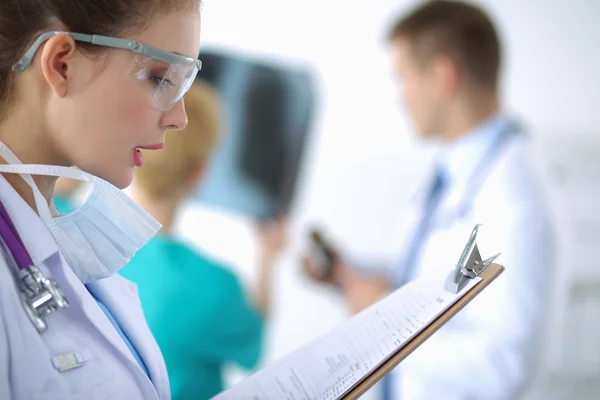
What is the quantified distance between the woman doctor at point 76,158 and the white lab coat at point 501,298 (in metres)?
0.79

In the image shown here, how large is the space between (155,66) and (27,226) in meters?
0.17

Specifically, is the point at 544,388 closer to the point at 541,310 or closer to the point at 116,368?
the point at 541,310

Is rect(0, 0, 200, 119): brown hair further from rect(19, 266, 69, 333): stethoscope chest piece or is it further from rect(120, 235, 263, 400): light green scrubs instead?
rect(120, 235, 263, 400): light green scrubs

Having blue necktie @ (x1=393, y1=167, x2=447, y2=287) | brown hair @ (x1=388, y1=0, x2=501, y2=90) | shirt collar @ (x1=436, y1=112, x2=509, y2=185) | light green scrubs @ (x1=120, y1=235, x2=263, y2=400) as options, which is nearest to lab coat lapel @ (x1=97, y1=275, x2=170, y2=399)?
light green scrubs @ (x1=120, y1=235, x2=263, y2=400)

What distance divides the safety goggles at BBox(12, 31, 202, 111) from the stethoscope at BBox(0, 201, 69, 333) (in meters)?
0.14

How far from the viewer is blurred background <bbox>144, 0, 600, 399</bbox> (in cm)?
206

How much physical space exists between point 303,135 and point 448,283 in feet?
5.16

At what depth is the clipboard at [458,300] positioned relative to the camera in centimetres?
52

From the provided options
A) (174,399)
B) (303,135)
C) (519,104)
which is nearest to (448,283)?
(174,399)

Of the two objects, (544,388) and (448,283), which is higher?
(448,283)

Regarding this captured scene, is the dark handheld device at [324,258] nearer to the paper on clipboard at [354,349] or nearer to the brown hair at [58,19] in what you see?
the paper on clipboard at [354,349]

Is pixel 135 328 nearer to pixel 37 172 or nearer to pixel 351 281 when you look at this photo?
pixel 37 172

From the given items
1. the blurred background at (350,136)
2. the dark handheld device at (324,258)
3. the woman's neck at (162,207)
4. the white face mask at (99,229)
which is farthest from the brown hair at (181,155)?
the blurred background at (350,136)

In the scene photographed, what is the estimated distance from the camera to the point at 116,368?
1.66ft
